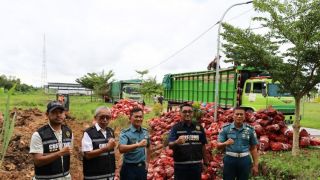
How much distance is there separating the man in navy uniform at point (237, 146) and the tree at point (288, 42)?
3.60m

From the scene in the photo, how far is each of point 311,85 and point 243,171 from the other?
4308 mm

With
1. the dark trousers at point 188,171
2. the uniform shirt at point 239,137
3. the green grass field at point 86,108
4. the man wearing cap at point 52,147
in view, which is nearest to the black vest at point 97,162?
the man wearing cap at point 52,147

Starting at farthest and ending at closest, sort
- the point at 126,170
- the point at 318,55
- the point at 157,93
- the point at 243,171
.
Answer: the point at 157,93, the point at 318,55, the point at 243,171, the point at 126,170

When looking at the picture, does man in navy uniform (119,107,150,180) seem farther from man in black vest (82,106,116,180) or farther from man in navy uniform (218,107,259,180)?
man in navy uniform (218,107,259,180)

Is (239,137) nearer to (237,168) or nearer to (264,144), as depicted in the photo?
(237,168)

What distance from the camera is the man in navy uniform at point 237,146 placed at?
5.88m

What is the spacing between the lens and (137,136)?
17.8 ft

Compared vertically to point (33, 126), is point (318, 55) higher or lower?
higher

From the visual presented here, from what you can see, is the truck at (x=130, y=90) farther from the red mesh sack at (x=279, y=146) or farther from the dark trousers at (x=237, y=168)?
the dark trousers at (x=237, y=168)

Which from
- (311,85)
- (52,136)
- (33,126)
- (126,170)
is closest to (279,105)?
(311,85)

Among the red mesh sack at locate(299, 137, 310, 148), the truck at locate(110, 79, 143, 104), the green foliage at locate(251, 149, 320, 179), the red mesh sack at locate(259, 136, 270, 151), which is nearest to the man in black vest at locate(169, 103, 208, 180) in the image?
the green foliage at locate(251, 149, 320, 179)

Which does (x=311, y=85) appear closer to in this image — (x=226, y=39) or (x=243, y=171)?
(x=226, y=39)

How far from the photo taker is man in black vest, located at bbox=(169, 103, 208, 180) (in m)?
5.74

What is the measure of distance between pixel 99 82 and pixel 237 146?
145 ft
